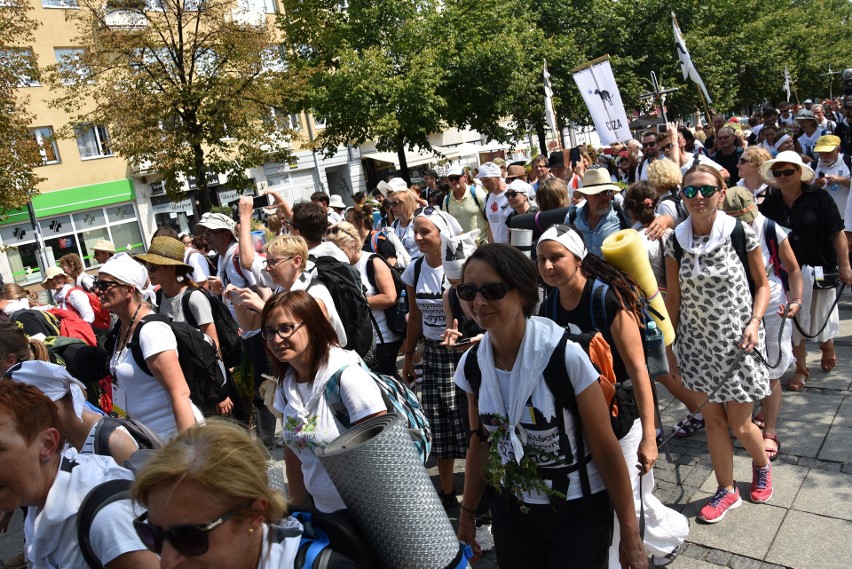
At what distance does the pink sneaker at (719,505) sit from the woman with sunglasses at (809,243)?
73.7 inches

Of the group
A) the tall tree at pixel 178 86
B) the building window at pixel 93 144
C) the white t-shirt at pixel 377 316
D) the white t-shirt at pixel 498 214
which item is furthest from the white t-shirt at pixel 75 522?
the building window at pixel 93 144

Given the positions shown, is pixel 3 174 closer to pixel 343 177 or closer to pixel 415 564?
pixel 415 564

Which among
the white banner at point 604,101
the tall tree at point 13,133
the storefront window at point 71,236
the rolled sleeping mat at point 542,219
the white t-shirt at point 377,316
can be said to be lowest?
the storefront window at point 71,236

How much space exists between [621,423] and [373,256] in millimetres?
2886

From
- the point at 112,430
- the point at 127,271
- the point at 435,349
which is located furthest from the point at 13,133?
the point at 112,430

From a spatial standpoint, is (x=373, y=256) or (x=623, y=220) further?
(x=623, y=220)

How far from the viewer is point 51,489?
6.92 feet

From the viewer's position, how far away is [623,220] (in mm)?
5910

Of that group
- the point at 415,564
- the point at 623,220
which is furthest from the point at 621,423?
the point at 623,220

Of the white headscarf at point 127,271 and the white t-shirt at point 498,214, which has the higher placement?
the white headscarf at point 127,271

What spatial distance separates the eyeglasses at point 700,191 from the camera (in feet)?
11.8

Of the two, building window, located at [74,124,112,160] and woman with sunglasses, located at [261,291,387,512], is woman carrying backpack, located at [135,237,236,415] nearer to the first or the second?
woman with sunglasses, located at [261,291,387,512]

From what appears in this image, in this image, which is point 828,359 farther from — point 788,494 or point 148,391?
point 148,391

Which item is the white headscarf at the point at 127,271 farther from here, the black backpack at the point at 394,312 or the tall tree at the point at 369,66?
the tall tree at the point at 369,66
